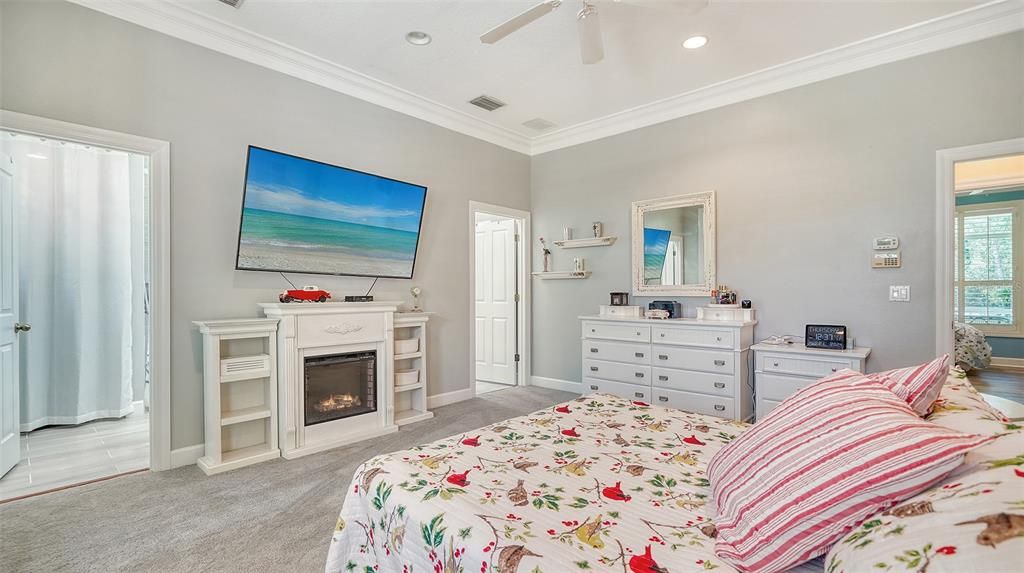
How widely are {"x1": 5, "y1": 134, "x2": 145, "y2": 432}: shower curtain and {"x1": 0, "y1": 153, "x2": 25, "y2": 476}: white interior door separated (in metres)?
0.84

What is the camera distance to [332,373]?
11.6 feet

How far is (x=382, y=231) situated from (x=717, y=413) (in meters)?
3.19

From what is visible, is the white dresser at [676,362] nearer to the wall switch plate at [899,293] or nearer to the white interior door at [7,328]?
the wall switch plate at [899,293]

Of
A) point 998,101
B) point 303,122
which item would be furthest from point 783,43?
point 303,122

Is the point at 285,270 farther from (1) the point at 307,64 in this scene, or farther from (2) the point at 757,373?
(2) the point at 757,373

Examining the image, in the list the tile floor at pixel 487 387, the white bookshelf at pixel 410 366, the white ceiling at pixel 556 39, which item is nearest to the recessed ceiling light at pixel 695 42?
the white ceiling at pixel 556 39

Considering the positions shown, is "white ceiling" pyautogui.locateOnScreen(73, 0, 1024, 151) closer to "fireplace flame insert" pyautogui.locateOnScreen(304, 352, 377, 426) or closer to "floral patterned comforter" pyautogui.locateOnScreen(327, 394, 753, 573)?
"floral patterned comforter" pyautogui.locateOnScreen(327, 394, 753, 573)

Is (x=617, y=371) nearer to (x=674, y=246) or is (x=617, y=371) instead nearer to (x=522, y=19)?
(x=674, y=246)

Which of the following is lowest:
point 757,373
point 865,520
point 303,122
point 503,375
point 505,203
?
point 503,375

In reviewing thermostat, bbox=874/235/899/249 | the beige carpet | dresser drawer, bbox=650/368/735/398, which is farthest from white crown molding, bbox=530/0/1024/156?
the beige carpet

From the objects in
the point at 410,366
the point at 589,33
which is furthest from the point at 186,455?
the point at 589,33

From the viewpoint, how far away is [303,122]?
364cm

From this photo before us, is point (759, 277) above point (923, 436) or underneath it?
above

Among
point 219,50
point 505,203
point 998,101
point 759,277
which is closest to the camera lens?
point 998,101
